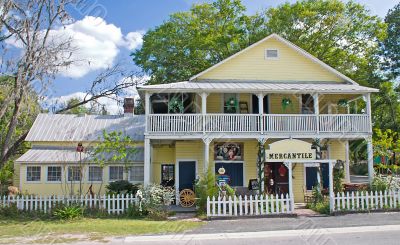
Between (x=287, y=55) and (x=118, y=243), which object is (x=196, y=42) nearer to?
(x=287, y=55)

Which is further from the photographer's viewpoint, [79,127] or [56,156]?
[79,127]

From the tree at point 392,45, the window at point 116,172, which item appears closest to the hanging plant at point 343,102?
the window at point 116,172

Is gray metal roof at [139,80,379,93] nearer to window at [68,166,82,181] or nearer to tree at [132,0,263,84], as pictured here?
window at [68,166,82,181]

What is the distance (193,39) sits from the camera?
30344 mm

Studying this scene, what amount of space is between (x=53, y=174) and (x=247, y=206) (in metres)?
11.6

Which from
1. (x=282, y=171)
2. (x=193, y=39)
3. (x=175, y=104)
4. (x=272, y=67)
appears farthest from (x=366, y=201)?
(x=193, y=39)

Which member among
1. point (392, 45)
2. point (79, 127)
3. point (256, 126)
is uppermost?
point (392, 45)

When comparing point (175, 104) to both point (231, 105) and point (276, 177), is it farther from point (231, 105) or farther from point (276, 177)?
point (276, 177)

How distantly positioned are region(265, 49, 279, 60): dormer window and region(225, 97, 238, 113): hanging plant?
304 cm

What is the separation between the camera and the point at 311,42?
29703 mm

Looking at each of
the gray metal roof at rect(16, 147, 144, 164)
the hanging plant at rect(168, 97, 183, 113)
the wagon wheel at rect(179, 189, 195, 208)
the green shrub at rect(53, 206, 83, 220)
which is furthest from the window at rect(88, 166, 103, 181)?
the green shrub at rect(53, 206, 83, 220)

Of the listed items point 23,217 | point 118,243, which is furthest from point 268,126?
point 23,217

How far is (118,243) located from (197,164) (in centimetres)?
1006

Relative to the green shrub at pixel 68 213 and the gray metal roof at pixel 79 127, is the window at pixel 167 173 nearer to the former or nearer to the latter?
the gray metal roof at pixel 79 127
